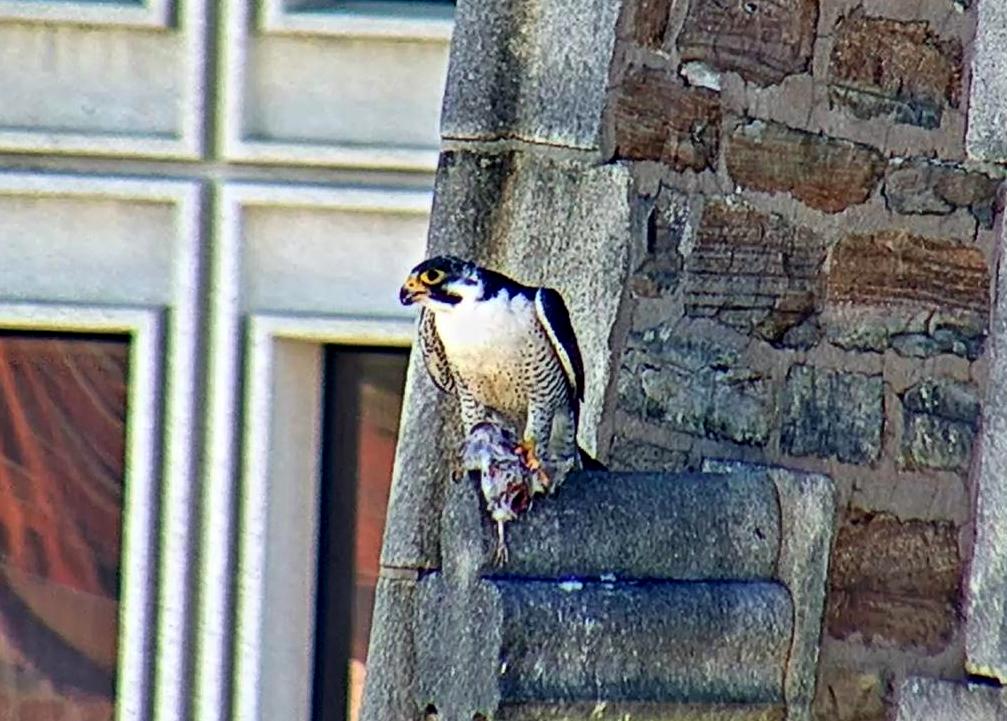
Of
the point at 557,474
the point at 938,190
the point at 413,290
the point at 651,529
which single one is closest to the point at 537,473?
the point at 557,474

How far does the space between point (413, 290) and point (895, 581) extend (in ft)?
2.39

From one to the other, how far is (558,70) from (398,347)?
1849 mm

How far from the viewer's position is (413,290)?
4258mm

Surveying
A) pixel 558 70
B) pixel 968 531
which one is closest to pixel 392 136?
pixel 558 70

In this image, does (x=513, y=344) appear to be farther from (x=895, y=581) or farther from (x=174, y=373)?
(x=174, y=373)

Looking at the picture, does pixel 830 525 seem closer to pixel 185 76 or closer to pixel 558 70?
pixel 558 70

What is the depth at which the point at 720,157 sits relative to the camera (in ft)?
14.1

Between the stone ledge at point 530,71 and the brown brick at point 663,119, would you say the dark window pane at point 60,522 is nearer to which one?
the stone ledge at point 530,71

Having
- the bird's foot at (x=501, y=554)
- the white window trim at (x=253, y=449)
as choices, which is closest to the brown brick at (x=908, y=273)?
the bird's foot at (x=501, y=554)

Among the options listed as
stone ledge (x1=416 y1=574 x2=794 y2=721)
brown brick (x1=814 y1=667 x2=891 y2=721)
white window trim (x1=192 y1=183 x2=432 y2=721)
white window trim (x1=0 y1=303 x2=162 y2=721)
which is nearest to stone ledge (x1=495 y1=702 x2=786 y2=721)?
stone ledge (x1=416 y1=574 x2=794 y2=721)

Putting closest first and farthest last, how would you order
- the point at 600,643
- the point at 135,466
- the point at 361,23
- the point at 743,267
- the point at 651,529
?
1. the point at 600,643
2. the point at 651,529
3. the point at 743,267
4. the point at 361,23
5. the point at 135,466

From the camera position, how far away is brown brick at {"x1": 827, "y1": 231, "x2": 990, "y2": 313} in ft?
13.6

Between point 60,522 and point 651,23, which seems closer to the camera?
point 651,23

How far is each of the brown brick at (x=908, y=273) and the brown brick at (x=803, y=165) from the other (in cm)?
7
